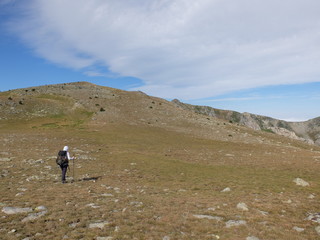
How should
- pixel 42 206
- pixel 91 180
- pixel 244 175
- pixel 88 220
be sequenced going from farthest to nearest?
pixel 244 175 → pixel 91 180 → pixel 42 206 → pixel 88 220

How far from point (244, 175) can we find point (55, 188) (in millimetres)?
15230

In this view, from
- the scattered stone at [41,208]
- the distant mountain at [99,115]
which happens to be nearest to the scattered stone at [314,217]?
the scattered stone at [41,208]

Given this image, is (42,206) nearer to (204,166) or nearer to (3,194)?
(3,194)

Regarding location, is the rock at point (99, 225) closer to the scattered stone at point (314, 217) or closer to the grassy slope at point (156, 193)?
the grassy slope at point (156, 193)

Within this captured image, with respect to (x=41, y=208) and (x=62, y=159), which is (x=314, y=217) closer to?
(x=41, y=208)

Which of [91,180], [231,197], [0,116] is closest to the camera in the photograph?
[231,197]

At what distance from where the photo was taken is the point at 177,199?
13.0 m

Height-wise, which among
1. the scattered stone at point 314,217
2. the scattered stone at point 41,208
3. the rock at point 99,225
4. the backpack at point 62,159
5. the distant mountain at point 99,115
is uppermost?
the distant mountain at point 99,115

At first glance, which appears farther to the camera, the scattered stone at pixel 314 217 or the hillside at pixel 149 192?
the scattered stone at pixel 314 217

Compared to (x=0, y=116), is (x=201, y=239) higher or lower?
lower

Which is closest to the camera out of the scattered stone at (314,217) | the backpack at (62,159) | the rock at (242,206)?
the scattered stone at (314,217)

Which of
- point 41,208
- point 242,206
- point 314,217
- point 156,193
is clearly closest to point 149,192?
point 156,193

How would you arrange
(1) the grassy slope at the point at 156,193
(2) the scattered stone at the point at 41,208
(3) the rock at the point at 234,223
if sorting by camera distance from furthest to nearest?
(2) the scattered stone at the point at 41,208
(3) the rock at the point at 234,223
(1) the grassy slope at the point at 156,193

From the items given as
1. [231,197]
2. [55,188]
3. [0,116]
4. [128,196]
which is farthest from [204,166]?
[0,116]
